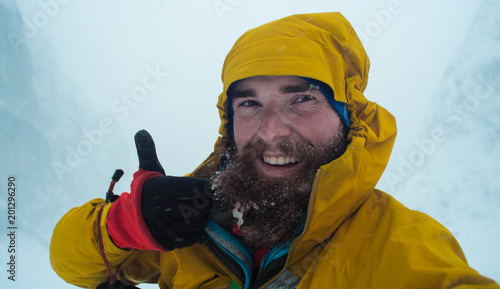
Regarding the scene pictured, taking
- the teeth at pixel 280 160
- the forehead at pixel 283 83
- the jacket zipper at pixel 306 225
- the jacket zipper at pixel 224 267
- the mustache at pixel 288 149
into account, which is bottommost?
the jacket zipper at pixel 224 267

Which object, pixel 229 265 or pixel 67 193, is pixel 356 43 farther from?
pixel 67 193

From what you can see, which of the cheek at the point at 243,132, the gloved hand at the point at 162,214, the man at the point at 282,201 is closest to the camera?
the man at the point at 282,201

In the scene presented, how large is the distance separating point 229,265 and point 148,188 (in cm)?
56

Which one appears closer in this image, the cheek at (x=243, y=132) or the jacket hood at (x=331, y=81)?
the jacket hood at (x=331, y=81)

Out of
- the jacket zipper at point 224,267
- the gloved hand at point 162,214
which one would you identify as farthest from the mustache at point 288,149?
the jacket zipper at point 224,267

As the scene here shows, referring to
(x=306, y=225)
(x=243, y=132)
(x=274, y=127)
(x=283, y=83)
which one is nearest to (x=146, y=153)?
(x=243, y=132)

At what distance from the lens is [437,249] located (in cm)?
90

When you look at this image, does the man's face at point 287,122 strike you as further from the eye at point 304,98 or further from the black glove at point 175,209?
the black glove at point 175,209

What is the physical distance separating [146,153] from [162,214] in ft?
1.55

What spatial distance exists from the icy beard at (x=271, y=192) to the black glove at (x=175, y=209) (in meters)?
0.13

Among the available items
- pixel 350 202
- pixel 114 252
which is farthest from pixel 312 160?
pixel 114 252

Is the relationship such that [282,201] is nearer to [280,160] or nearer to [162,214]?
[280,160]

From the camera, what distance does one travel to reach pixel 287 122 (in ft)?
4.44

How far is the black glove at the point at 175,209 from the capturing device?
3.95 feet
